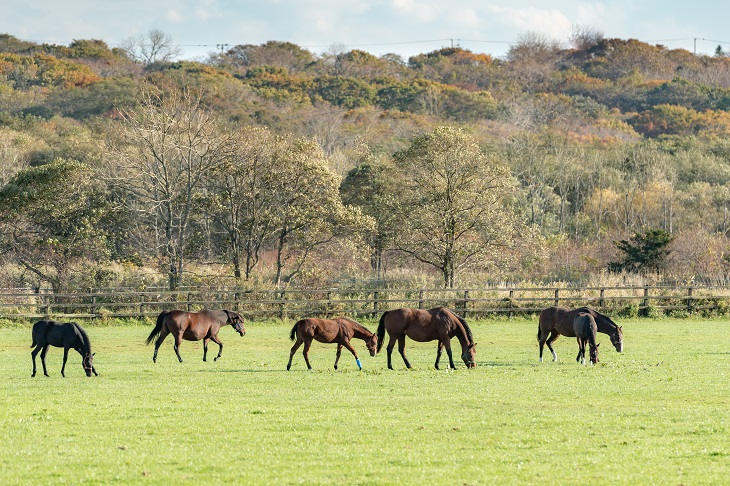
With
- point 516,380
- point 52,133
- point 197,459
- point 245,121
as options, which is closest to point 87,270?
point 516,380

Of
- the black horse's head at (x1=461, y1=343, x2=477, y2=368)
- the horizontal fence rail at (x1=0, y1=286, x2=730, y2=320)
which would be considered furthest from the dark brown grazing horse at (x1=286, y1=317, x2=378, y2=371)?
the horizontal fence rail at (x1=0, y1=286, x2=730, y2=320)

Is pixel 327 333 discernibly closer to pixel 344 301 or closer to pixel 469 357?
pixel 469 357

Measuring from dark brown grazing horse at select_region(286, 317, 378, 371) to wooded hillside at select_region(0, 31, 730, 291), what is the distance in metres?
17.2

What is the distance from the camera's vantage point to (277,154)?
4097 centimetres

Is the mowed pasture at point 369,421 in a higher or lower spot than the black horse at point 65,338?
lower

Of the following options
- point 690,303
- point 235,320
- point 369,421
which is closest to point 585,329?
point 235,320

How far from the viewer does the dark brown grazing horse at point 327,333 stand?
18.8m

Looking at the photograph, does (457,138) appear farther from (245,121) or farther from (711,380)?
(245,121)

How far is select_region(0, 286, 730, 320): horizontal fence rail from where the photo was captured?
32.2 metres

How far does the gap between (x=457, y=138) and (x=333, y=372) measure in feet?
76.6

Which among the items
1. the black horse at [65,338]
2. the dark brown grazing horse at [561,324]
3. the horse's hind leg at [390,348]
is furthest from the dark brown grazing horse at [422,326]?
the black horse at [65,338]

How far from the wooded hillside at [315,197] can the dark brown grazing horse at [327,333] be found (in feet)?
56.5

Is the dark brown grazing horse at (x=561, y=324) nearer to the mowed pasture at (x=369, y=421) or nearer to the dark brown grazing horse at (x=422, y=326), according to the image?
the mowed pasture at (x=369, y=421)

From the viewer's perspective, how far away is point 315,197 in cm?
4081
